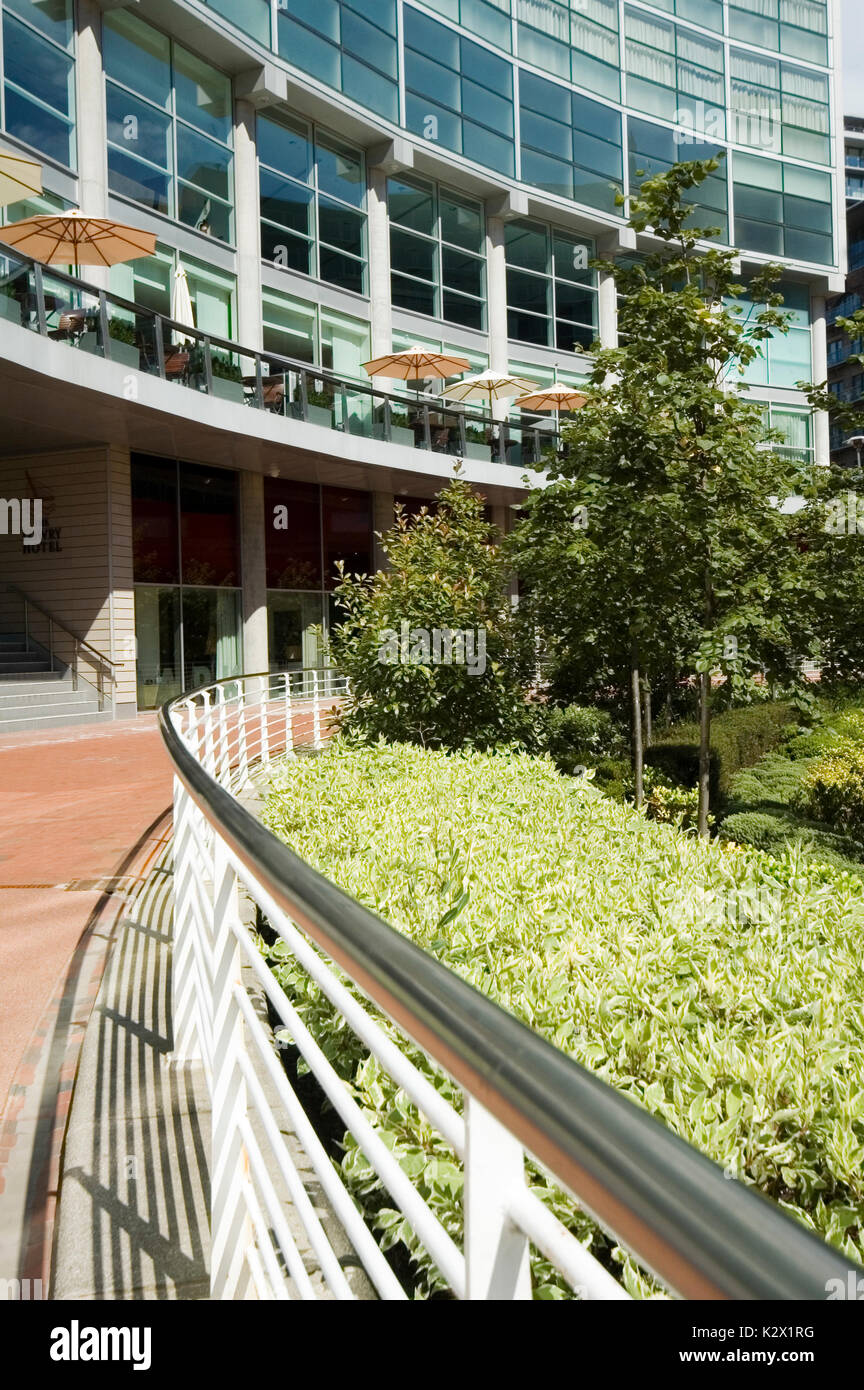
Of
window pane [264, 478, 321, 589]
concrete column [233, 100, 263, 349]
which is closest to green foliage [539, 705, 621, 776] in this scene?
window pane [264, 478, 321, 589]

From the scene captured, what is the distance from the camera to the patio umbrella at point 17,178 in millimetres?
15766

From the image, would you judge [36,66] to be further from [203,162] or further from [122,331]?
[122,331]

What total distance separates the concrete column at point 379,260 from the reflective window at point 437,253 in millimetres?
554

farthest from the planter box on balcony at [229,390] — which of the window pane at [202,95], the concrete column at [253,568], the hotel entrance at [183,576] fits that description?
the window pane at [202,95]

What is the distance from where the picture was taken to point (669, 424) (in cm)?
1129

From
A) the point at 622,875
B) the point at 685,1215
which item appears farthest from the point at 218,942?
the point at 622,875

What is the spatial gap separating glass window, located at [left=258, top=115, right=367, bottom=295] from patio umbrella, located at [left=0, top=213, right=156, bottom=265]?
7807mm

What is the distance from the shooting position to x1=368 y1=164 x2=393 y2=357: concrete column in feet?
91.4

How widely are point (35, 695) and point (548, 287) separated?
826 inches

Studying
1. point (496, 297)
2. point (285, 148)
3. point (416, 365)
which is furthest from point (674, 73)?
point (416, 365)

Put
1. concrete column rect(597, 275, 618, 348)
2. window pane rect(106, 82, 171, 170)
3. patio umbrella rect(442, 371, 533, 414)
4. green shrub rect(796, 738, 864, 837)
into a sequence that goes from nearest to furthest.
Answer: green shrub rect(796, 738, 864, 837) < window pane rect(106, 82, 171, 170) < patio umbrella rect(442, 371, 533, 414) < concrete column rect(597, 275, 618, 348)

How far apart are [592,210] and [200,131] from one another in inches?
530

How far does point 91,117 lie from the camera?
20.3 meters

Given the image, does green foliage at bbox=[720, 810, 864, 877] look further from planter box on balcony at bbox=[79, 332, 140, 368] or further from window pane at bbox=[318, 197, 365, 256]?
window pane at bbox=[318, 197, 365, 256]
